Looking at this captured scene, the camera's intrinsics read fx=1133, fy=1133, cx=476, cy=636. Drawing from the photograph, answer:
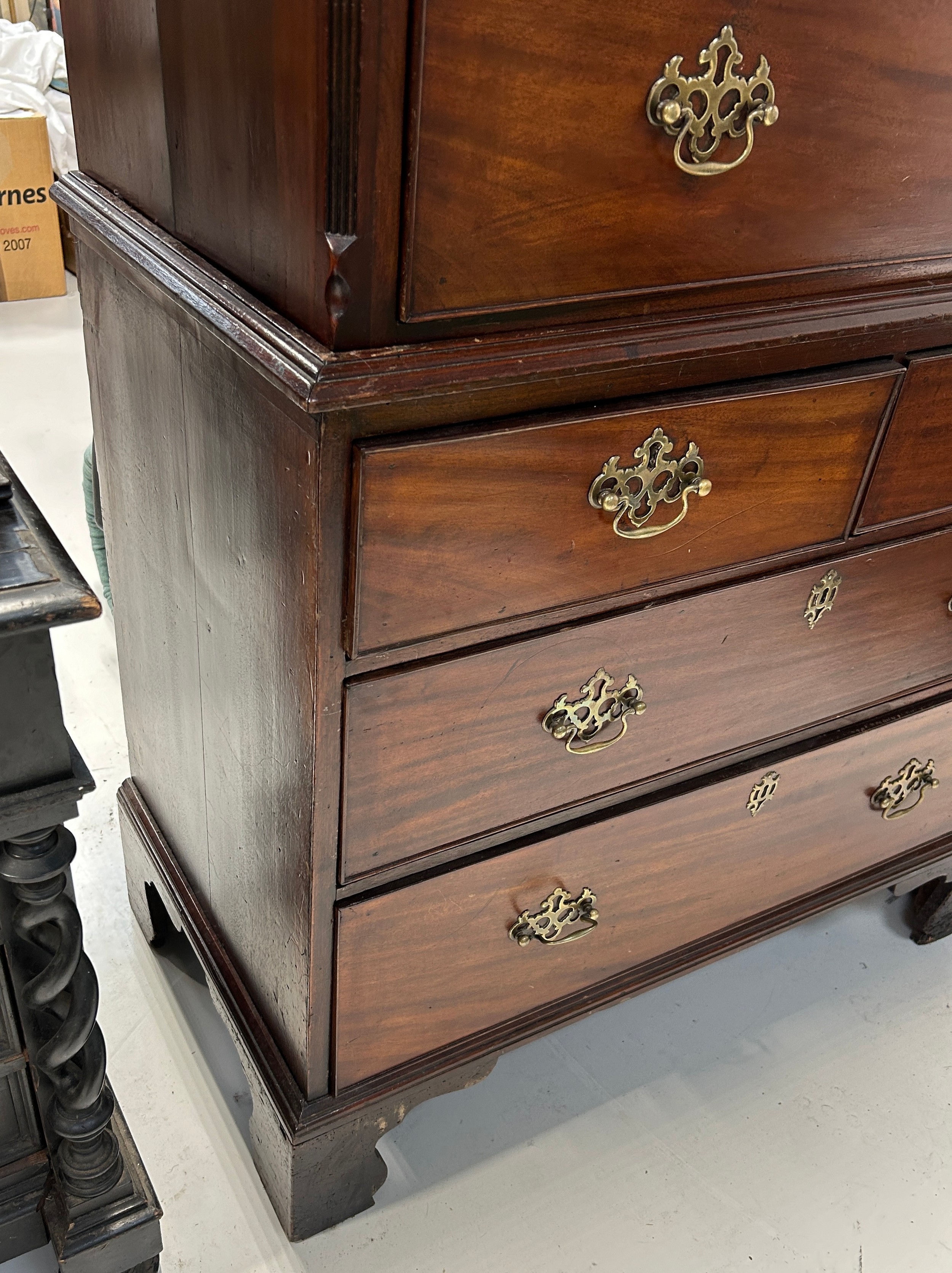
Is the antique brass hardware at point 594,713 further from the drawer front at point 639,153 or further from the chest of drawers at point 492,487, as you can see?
the drawer front at point 639,153

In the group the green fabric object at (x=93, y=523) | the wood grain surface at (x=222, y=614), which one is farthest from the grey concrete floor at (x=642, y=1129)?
the green fabric object at (x=93, y=523)

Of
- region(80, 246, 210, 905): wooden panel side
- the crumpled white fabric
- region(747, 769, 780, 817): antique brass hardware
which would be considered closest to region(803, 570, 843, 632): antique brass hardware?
region(747, 769, 780, 817): antique brass hardware

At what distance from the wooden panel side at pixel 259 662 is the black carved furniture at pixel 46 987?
16 centimetres

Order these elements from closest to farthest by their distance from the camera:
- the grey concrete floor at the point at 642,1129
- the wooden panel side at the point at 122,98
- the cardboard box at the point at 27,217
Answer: the wooden panel side at the point at 122,98, the grey concrete floor at the point at 642,1129, the cardboard box at the point at 27,217

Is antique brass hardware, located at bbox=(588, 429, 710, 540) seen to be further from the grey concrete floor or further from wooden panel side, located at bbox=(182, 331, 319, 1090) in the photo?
the grey concrete floor

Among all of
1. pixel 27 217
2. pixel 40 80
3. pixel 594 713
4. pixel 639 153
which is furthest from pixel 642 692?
pixel 40 80

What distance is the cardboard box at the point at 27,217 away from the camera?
361 cm

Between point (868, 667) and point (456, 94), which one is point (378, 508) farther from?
point (868, 667)

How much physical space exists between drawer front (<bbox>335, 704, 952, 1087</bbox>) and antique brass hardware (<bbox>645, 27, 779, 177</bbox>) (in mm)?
657

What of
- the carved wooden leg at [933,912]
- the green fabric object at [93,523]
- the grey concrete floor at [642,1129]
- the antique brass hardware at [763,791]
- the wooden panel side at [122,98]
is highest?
the wooden panel side at [122,98]

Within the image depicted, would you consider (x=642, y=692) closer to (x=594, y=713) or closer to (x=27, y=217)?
(x=594, y=713)

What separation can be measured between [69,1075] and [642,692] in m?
0.66

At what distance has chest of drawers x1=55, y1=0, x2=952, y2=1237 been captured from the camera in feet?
2.47

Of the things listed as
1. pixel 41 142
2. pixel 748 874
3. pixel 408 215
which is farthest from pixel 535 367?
pixel 41 142
